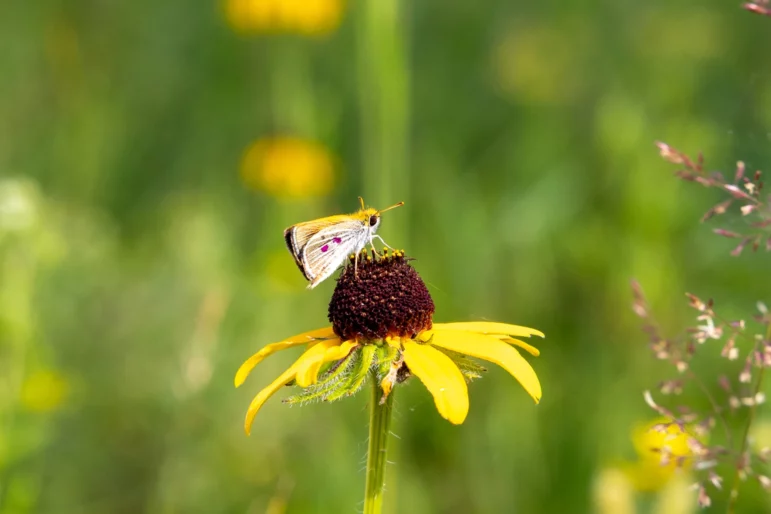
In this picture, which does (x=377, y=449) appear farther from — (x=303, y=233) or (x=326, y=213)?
(x=326, y=213)

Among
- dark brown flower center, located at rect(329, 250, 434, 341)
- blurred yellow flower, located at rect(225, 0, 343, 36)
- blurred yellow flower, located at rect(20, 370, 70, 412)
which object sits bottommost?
dark brown flower center, located at rect(329, 250, 434, 341)

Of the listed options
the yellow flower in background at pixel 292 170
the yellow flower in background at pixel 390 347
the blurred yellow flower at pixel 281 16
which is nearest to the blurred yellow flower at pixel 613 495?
the yellow flower in background at pixel 390 347

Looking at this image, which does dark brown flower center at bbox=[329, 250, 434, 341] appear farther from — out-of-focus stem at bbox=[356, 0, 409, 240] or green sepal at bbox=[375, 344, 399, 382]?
out-of-focus stem at bbox=[356, 0, 409, 240]

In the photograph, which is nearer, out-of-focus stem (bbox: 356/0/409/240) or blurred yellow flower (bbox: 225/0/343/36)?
out-of-focus stem (bbox: 356/0/409/240)

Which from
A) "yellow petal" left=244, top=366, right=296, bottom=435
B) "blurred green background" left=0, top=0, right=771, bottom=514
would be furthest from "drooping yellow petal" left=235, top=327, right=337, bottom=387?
"blurred green background" left=0, top=0, right=771, bottom=514

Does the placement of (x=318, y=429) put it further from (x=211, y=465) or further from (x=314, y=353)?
(x=314, y=353)

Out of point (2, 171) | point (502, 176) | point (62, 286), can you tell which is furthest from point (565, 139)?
point (2, 171)
